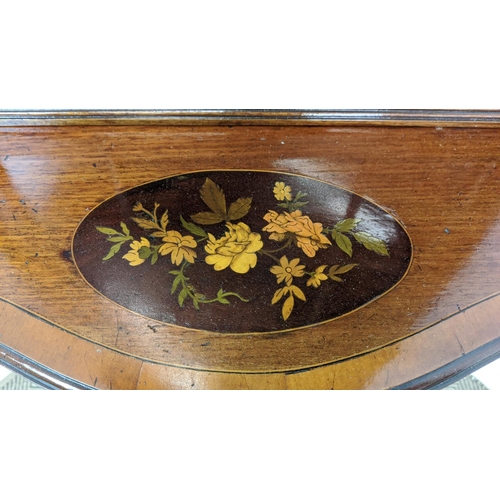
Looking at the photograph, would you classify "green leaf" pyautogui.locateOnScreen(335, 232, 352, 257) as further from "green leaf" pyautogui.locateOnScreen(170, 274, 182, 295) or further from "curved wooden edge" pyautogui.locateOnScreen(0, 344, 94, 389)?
"curved wooden edge" pyautogui.locateOnScreen(0, 344, 94, 389)

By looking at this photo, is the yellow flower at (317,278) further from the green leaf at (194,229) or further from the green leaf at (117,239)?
the green leaf at (117,239)

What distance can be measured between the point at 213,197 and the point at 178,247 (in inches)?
6.2

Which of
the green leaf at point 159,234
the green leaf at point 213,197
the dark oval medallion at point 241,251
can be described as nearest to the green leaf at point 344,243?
the dark oval medallion at point 241,251

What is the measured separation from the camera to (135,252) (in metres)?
1.10

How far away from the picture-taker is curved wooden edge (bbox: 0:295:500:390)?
0.91 m

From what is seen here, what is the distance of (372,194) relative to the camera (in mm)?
1222

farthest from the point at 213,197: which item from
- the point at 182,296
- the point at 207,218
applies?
the point at 182,296

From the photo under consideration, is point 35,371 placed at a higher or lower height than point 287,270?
lower

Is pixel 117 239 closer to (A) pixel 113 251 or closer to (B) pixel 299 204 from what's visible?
(A) pixel 113 251

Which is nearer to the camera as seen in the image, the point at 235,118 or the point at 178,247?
the point at 178,247

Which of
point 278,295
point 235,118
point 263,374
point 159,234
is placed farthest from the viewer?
point 235,118

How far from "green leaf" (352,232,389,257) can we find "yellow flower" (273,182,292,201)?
0.17 m

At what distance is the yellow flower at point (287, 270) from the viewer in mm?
1056

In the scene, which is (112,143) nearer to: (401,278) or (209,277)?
(209,277)
